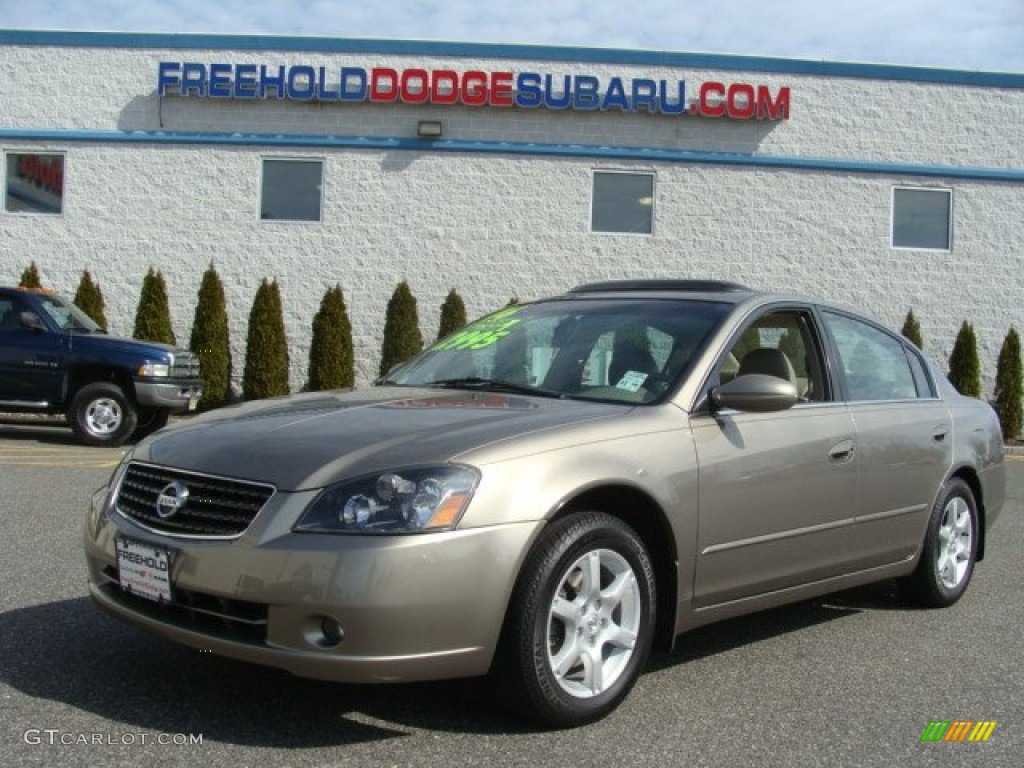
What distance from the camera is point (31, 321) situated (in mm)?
13023

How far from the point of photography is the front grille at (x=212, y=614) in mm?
3381

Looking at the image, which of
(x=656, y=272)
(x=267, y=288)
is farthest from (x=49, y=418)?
(x=656, y=272)

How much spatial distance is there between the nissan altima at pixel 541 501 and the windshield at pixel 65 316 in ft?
30.6

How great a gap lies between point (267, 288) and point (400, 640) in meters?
15.0

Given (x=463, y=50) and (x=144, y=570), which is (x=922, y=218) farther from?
(x=144, y=570)

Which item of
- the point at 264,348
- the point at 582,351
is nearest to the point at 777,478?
the point at 582,351

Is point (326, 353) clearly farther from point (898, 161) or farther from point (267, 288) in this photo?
point (898, 161)

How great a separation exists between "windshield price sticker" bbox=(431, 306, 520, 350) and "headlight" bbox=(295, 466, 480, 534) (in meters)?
1.76

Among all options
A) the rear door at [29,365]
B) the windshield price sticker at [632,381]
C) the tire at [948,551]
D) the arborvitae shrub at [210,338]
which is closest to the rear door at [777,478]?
the windshield price sticker at [632,381]

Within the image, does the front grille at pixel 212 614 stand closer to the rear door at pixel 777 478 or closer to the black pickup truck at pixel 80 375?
the rear door at pixel 777 478

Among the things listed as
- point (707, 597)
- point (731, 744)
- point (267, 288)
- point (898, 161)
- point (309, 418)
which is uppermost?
point (898, 161)

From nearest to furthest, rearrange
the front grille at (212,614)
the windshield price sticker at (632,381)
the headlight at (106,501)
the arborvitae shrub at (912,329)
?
1. the front grille at (212,614)
2. the headlight at (106,501)
3. the windshield price sticker at (632,381)
4. the arborvitae shrub at (912,329)

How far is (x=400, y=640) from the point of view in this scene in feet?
10.8

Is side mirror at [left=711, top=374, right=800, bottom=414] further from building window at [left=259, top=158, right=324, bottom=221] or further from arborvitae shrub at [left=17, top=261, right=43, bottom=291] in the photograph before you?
arborvitae shrub at [left=17, top=261, right=43, bottom=291]
